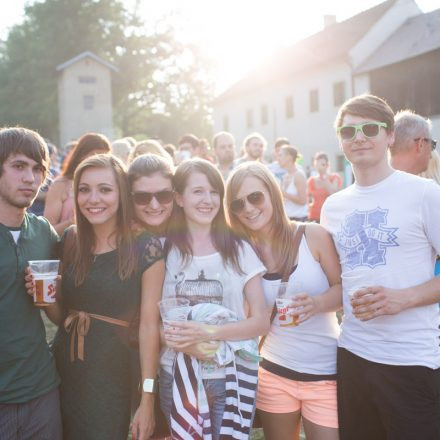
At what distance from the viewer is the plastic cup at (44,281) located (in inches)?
99.5

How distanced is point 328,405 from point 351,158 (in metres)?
1.42

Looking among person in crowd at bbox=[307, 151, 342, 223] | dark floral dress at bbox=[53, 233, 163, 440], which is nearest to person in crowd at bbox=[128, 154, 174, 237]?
dark floral dress at bbox=[53, 233, 163, 440]

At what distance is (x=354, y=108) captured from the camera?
2.89 metres

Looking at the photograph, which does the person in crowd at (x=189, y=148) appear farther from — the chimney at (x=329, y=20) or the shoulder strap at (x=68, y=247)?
the chimney at (x=329, y=20)

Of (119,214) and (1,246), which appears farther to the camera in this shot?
(119,214)

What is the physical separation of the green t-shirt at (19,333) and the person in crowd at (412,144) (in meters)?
2.29

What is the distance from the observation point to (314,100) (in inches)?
1257

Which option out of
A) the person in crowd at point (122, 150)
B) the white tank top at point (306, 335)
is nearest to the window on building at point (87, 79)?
the person in crowd at point (122, 150)

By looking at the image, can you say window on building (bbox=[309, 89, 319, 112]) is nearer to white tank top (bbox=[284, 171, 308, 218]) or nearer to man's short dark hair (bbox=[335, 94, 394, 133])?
white tank top (bbox=[284, 171, 308, 218])

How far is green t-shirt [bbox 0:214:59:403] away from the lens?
2.58 meters

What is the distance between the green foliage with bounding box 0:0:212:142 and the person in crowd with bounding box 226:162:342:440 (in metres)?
40.9

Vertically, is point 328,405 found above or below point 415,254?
below

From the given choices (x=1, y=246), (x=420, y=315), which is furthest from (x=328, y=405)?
(x=1, y=246)

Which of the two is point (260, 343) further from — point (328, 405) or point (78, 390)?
point (78, 390)
